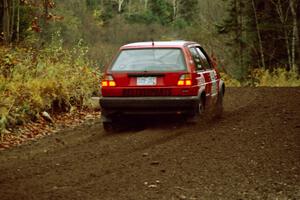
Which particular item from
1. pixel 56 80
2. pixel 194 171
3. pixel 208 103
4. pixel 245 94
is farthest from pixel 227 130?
pixel 245 94

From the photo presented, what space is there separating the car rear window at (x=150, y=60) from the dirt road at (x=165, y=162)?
3.92 feet

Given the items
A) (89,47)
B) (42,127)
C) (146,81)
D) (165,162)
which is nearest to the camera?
(165,162)

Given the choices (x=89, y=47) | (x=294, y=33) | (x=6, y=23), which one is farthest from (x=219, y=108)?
(x=89, y=47)

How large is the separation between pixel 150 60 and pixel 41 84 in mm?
3011

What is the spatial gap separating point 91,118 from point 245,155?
600cm

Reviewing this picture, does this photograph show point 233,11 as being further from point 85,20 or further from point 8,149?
point 85,20

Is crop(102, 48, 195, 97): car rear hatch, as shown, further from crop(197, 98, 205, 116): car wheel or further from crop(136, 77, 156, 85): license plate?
crop(197, 98, 205, 116): car wheel

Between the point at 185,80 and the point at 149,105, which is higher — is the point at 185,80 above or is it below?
above

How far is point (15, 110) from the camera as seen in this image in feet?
35.9

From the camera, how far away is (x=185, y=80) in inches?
405

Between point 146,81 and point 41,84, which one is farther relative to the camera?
point 41,84

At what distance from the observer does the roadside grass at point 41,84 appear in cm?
1114

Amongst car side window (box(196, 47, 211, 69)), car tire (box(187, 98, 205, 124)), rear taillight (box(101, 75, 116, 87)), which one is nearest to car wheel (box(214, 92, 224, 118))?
car side window (box(196, 47, 211, 69))

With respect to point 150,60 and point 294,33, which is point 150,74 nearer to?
point 150,60
